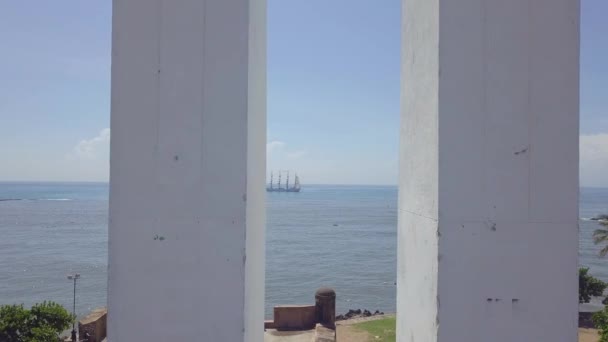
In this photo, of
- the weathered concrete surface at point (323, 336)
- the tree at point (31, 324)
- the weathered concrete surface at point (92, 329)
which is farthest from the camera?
the weathered concrete surface at point (92, 329)

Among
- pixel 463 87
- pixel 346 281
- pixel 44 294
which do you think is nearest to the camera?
pixel 463 87

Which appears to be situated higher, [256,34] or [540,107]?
[256,34]

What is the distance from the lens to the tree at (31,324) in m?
8.69

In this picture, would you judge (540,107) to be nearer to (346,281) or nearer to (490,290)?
(490,290)

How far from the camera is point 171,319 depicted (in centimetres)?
192

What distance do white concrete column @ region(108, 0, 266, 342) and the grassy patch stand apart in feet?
34.8

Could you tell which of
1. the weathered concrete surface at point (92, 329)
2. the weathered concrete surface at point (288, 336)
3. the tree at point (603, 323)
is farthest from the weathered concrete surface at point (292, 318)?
the tree at point (603, 323)

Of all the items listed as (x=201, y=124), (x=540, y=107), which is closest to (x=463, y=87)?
(x=540, y=107)

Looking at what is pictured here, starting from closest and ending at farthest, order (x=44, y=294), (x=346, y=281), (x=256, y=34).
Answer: (x=256, y=34) < (x=44, y=294) < (x=346, y=281)

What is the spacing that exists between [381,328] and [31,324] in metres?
9.10

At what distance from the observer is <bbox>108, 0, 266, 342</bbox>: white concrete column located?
73.2 inches

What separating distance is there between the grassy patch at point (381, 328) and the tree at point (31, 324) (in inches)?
314

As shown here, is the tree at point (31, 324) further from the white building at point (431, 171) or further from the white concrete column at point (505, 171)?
the white concrete column at point (505, 171)

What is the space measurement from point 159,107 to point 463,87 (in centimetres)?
138
